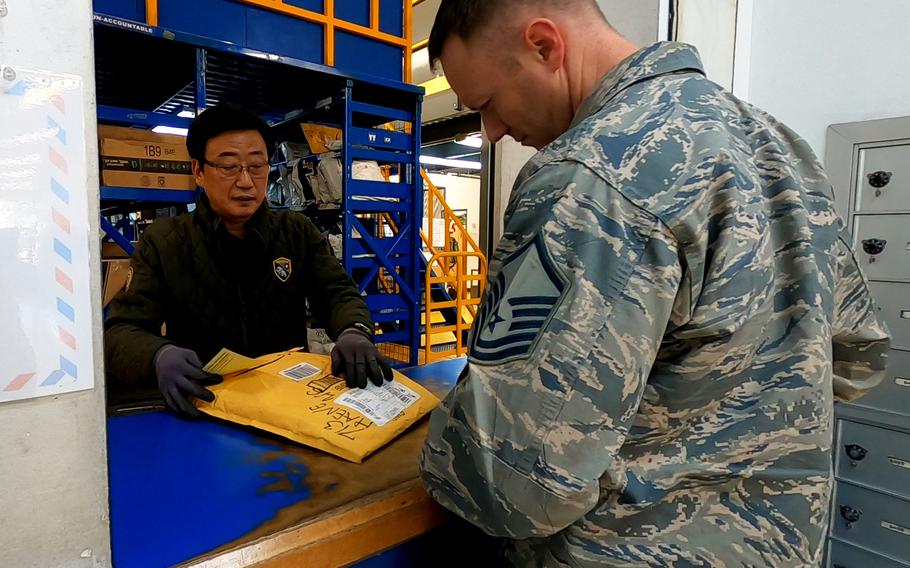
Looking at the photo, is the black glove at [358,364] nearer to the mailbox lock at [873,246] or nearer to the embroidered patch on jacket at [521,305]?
the embroidered patch on jacket at [521,305]

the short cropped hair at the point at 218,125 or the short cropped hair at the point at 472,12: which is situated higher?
the short cropped hair at the point at 218,125

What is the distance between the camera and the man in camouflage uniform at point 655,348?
23.8 inches

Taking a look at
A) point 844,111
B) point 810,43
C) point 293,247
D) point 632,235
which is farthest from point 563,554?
point 810,43

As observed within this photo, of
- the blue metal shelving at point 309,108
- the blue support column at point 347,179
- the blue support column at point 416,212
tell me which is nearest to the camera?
the blue metal shelving at point 309,108

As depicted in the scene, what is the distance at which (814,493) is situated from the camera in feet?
2.25

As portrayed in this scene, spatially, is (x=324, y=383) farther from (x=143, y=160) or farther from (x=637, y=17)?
(x=143, y=160)

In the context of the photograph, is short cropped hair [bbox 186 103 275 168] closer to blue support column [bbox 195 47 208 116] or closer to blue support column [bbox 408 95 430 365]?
blue support column [bbox 195 47 208 116]

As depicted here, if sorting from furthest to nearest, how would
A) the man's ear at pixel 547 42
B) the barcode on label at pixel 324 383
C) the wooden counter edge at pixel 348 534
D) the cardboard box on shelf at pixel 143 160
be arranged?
the cardboard box on shelf at pixel 143 160, the barcode on label at pixel 324 383, the man's ear at pixel 547 42, the wooden counter edge at pixel 348 534

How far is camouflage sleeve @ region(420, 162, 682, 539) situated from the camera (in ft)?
1.97

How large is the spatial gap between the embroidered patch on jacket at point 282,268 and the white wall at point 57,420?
1.52m

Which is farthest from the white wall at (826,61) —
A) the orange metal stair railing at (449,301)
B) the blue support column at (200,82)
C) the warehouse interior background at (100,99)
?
the blue support column at (200,82)

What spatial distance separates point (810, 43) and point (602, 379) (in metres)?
2.00

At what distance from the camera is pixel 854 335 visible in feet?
2.93

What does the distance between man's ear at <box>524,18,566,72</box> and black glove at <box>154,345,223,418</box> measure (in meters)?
0.93
